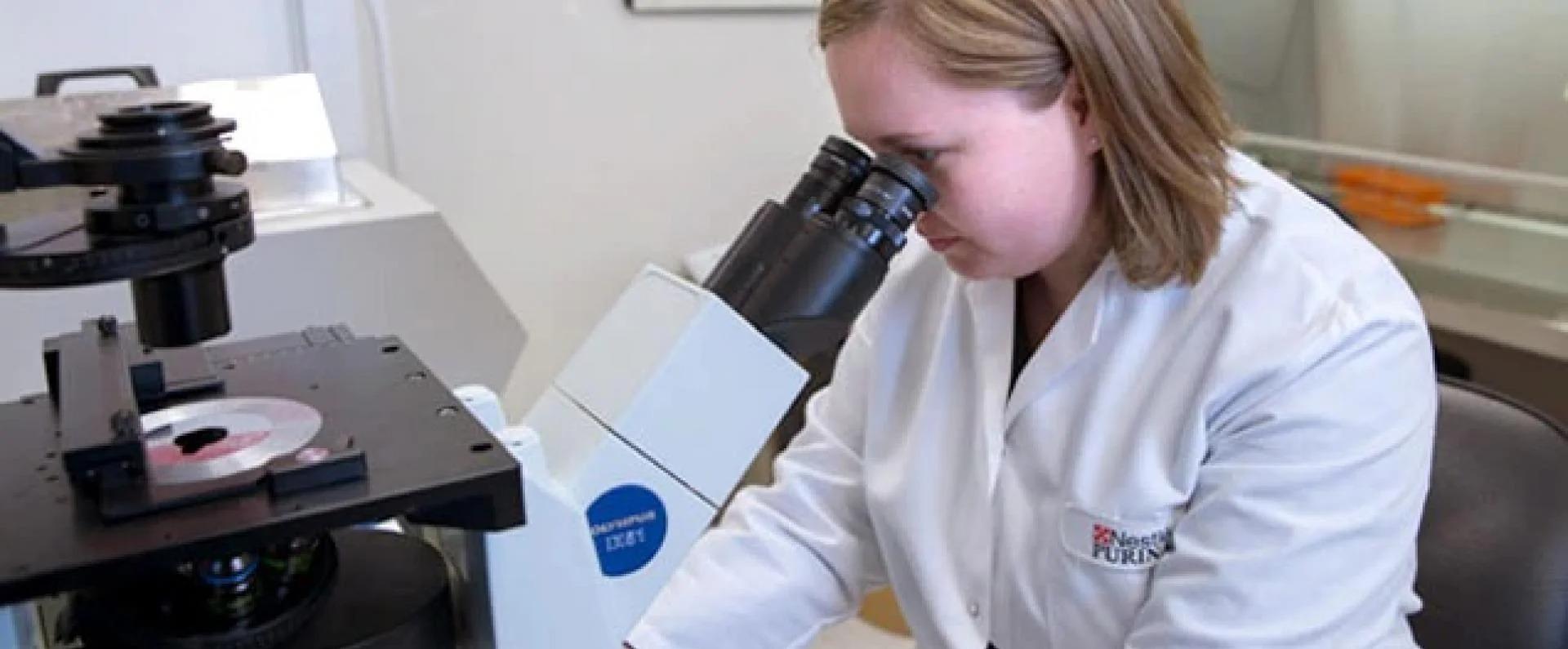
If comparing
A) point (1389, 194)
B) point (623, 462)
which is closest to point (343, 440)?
point (623, 462)

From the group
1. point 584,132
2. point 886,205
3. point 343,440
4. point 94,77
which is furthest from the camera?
point 584,132

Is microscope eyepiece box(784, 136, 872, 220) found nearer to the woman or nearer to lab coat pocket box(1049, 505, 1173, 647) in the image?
the woman

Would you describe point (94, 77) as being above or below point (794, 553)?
above

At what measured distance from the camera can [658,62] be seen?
225 cm

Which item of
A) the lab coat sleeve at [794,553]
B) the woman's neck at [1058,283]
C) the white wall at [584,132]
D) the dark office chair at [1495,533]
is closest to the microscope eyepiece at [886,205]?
the woman's neck at [1058,283]

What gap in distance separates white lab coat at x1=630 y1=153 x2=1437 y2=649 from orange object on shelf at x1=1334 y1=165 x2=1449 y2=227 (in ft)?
3.95

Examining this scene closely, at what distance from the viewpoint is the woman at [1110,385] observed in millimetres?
850

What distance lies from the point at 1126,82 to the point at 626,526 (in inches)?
17.8

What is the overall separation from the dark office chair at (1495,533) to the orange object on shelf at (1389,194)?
3.71 feet

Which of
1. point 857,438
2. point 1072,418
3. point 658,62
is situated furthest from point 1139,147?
point 658,62

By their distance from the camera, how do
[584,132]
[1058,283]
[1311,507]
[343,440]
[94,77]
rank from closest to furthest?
[343,440]
[1311,507]
[1058,283]
[94,77]
[584,132]

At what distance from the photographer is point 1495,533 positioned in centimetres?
95

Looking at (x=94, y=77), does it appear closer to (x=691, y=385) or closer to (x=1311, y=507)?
(x=691, y=385)

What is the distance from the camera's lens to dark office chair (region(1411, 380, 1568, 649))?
0.93 meters
